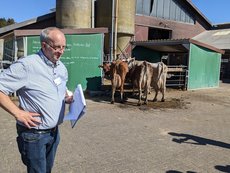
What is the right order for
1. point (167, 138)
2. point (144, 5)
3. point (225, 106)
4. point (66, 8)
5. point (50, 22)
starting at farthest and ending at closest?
point (144, 5), point (50, 22), point (66, 8), point (225, 106), point (167, 138)

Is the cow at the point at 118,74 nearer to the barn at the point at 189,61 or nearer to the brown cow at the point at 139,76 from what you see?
the brown cow at the point at 139,76

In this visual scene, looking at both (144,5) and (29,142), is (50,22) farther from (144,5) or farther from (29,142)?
(29,142)

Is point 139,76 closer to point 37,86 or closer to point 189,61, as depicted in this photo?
point 189,61

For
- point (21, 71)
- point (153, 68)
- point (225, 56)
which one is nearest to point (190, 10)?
point (225, 56)

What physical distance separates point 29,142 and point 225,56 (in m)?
24.2

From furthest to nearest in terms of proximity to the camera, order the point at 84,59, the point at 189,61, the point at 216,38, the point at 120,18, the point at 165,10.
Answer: the point at 216,38 < the point at 165,10 < the point at 120,18 < the point at 189,61 < the point at 84,59

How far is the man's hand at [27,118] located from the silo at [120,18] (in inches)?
563

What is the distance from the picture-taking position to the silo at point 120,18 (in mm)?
16500

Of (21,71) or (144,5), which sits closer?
(21,71)

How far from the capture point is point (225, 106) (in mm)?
9906

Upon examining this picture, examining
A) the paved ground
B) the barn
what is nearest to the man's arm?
the paved ground

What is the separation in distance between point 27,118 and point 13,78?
35cm

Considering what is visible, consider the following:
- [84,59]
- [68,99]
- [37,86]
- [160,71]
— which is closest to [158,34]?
[84,59]

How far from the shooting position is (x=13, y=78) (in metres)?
2.34
